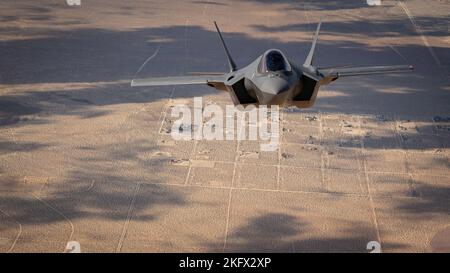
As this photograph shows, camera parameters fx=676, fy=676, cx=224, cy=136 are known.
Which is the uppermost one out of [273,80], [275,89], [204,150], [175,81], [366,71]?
[273,80]

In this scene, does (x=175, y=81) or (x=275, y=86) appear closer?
(x=275, y=86)

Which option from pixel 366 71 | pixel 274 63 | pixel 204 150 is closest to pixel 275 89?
pixel 274 63

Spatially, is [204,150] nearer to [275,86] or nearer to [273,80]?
[273,80]

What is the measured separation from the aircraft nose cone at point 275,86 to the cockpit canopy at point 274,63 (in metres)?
0.72

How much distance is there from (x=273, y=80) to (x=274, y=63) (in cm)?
110

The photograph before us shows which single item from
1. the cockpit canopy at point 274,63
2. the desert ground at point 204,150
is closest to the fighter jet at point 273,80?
the cockpit canopy at point 274,63

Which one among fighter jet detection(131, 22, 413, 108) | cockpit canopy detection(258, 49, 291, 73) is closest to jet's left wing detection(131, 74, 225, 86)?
fighter jet detection(131, 22, 413, 108)

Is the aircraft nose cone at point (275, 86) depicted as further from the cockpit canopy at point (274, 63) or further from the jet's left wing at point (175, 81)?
the jet's left wing at point (175, 81)

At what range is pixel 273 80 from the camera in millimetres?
37344

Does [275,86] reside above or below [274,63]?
below

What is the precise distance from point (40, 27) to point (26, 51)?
729 cm

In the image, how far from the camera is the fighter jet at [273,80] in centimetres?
3747

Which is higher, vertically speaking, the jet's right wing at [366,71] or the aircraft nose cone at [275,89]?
the aircraft nose cone at [275,89]

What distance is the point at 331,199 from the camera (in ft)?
168
